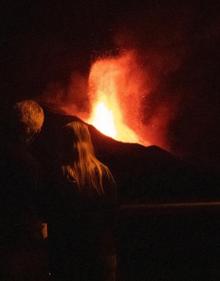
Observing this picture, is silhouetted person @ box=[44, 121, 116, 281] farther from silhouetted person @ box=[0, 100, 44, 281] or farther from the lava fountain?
the lava fountain

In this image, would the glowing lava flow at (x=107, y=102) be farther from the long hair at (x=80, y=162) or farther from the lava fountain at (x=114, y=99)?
the long hair at (x=80, y=162)

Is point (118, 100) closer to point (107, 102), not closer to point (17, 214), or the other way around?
point (107, 102)

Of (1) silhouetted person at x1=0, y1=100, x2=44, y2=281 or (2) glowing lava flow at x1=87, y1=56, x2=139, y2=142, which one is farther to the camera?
(2) glowing lava flow at x1=87, y1=56, x2=139, y2=142

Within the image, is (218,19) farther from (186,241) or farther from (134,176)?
(186,241)

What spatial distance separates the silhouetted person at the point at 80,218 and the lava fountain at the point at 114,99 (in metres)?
2.04

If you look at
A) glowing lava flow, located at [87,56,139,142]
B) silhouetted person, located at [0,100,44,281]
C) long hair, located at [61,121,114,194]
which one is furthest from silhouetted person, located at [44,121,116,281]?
glowing lava flow, located at [87,56,139,142]

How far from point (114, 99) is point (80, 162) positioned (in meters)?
2.73

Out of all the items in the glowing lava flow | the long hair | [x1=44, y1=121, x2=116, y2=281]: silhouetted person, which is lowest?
[x1=44, y1=121, x2=116, y2=281]: silhouetted person

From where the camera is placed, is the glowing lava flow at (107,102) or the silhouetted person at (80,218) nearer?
the silhouetted person at (80,218)

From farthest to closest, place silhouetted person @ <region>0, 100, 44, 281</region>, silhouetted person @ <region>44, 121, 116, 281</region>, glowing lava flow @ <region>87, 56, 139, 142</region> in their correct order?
glowing lava flow @ <region>87, 56, 139, 142</region> → silhouetted person @ <region>44, 121, 116, 281</region> → silhouetted person @ <region>0, 100, 44, 281</region>

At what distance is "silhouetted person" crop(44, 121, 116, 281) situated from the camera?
3.61 metres

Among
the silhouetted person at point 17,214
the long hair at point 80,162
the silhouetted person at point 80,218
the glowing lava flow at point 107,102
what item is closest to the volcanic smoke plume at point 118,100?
the glowing lava flow at point 107,102

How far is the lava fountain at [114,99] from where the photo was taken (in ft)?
19.6

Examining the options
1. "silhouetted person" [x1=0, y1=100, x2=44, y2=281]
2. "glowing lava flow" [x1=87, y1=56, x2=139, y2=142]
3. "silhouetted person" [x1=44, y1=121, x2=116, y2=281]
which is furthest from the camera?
"glowing lava flow" [x1=87, y1=56, x2=139, y2=142]
